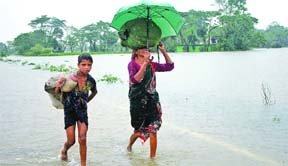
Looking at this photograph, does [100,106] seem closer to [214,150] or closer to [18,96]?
[18,96]

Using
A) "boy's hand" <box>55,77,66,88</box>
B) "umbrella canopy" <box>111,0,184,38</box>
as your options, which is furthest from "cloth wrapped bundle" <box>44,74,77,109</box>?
"umbrella canopy" <box>111,0,184,38</box>

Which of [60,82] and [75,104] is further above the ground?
[60,82]

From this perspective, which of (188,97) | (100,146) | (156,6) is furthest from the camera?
(188,97)

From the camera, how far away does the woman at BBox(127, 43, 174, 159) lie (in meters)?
5.40

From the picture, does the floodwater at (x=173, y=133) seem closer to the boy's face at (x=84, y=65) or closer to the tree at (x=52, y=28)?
the boy's face at (x=84, y=65)

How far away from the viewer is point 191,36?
91.5 m

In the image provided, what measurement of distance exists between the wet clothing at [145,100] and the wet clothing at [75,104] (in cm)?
62

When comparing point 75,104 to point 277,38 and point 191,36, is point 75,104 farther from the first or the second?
point 277,38

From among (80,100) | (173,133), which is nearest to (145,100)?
(80,100)

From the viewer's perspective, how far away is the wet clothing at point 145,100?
5.44m

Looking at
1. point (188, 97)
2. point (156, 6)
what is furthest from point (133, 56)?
point (188, 97)

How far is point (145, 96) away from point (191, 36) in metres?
87.1

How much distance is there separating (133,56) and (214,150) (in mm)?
1915

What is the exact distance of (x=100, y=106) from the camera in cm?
1162
